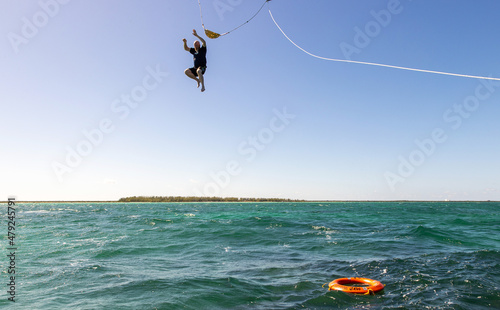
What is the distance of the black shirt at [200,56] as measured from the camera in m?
9.18

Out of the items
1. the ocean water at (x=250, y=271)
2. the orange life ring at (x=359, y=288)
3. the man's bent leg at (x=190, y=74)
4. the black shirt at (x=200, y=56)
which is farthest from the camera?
the orange life ring at (x=359, y=288)

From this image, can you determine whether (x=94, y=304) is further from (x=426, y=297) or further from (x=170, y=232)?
(x=170, y=232)

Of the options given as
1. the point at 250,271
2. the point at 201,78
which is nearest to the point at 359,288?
the point at 250,271

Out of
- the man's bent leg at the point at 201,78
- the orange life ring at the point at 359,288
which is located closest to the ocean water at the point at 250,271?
the orange life ring at the point at 359,288

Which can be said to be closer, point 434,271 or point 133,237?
point 434,271

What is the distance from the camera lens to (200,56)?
362 inches

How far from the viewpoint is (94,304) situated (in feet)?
28.5

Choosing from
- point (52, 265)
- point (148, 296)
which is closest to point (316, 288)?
point (148, 296)

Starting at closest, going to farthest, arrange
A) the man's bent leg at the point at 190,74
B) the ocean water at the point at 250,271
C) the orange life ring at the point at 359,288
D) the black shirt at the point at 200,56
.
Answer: the ocean water at the point at 250,271 < the man's bent leg at the point at 190,74 < the black shirt at the point at 200,56 < the orange life ring at the point at 359,288

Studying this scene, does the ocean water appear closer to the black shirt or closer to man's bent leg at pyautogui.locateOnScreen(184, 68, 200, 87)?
→ man's bent leg at pyautogui.locateOnScreen(184, 68, 200, 87)

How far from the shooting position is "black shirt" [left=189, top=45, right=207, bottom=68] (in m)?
9.18

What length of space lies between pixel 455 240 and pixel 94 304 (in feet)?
66.1

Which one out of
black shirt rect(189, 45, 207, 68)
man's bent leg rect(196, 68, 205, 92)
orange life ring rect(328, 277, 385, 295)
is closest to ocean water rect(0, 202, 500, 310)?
orange life ring rect(328, 277, 385, 295)

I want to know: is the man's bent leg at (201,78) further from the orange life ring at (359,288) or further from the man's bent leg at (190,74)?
the orange life ring at (359,288)
